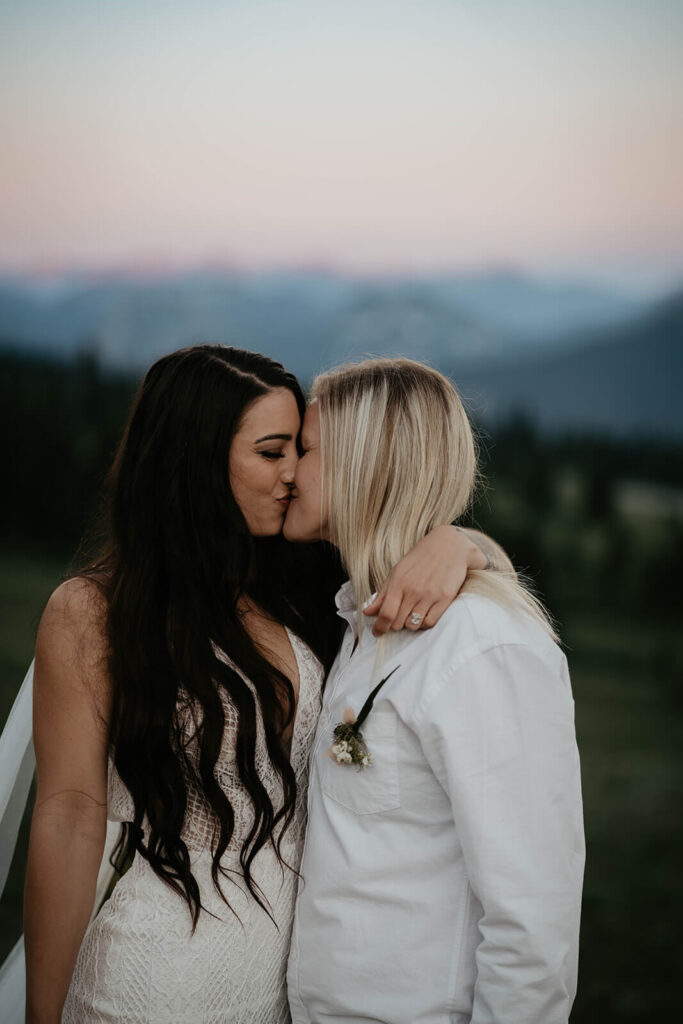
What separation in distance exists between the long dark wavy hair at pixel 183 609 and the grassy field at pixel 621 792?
291 cm

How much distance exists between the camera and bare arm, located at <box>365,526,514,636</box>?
1788 mm

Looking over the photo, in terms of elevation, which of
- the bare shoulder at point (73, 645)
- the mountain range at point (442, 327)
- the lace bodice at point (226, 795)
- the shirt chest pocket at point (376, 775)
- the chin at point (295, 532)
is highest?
the mountain range at point (442, 327)

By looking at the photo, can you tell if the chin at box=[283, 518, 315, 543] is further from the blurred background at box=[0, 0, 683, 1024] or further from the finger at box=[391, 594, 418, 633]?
the blurred background at box=[0, 0, 683, 1024]

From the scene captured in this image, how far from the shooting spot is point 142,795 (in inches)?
75.0

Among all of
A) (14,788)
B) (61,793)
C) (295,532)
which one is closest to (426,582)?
(295,532)

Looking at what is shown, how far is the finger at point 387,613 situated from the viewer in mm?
1799

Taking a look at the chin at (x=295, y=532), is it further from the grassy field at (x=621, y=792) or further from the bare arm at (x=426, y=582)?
the grassy field at (x=621, y=792)

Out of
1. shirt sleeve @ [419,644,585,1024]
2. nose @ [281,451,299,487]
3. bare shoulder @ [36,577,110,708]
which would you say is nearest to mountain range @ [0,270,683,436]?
nose @ [281,451,299,487]

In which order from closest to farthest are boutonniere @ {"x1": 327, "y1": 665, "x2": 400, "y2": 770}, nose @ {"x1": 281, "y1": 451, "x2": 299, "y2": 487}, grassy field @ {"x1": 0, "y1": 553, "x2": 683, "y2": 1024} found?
boutonniere @ {"x1": 327, "y1": 665, "x2": 400, "y2": 770} < nose @ {"x1": 281, "y1": 451, "x2": 299, "y2": 487} < grassy field @ {"x1": 0, "y1": 553, "x2": 683, "y2": 1024}

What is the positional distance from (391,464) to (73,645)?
742 millimetres

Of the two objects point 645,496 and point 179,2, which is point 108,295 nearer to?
point 179,2

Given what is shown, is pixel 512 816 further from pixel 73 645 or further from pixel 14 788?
pixel 14 788

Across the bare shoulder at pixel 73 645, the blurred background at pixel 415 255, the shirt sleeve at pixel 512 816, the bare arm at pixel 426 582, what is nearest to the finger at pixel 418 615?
the bare arm at pixel 426 582

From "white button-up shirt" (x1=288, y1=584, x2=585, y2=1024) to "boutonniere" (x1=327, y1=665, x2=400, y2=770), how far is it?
0.06 feet
